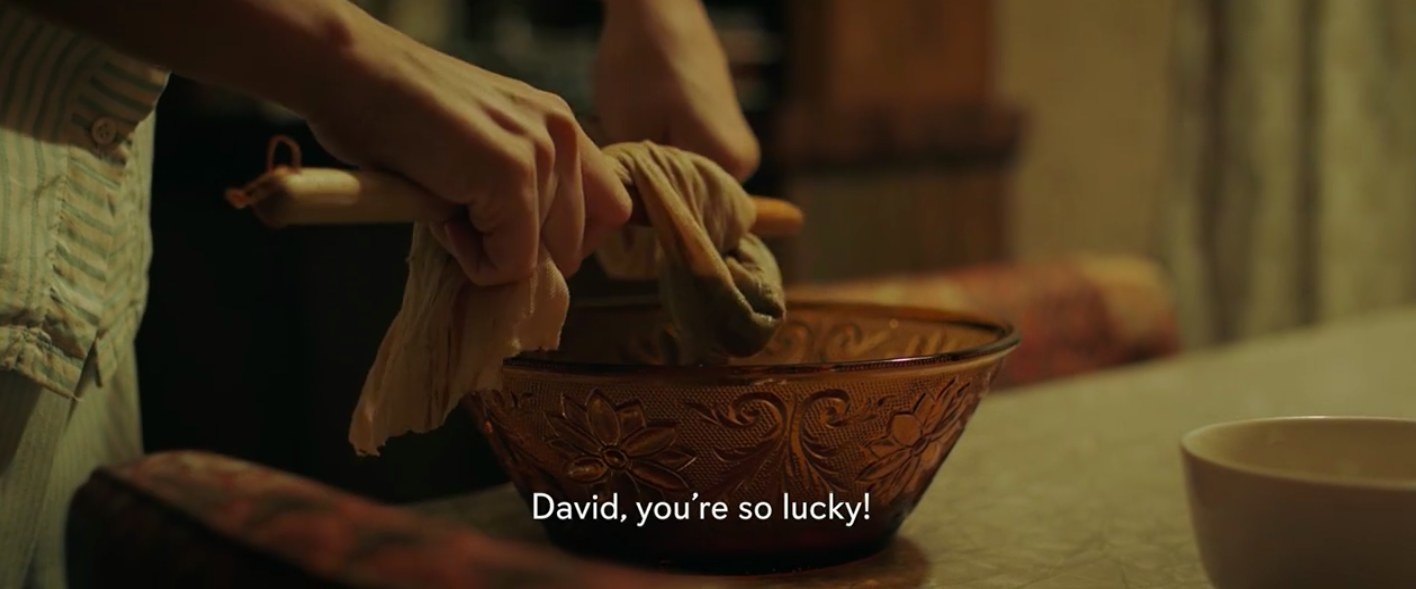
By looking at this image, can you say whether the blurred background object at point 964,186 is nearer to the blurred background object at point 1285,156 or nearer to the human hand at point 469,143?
the blurred background object at point 1285,156

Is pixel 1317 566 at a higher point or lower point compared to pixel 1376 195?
higher

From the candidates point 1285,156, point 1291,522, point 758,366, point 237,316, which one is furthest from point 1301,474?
point 1285,156

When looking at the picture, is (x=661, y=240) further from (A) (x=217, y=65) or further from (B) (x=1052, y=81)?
(B) (x=1052, y=81)

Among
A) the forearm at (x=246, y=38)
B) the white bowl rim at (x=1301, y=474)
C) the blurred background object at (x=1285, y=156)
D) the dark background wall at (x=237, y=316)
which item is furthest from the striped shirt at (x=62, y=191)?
the blurred background object at (x=1285, y=156)

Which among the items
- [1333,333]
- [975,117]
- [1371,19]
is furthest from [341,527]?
[1371,19]

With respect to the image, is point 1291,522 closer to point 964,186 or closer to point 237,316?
point 237,316
